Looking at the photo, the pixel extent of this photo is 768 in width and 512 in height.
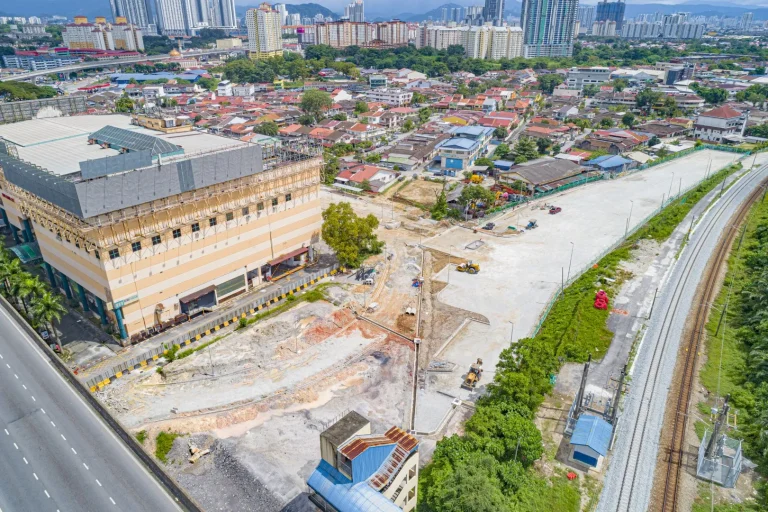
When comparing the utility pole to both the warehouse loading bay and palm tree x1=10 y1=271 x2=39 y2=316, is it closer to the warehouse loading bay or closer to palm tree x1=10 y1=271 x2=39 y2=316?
the warehouse loading bay

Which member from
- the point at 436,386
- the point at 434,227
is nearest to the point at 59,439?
the point at 436,386

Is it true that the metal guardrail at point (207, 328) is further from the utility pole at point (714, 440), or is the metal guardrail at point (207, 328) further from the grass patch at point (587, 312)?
the utility pole at point (714, 440)

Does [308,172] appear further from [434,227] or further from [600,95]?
[600,95]

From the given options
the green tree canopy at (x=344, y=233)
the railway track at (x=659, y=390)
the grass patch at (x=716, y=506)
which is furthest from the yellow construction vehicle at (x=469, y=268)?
the grass patch at (x=716, y=506)

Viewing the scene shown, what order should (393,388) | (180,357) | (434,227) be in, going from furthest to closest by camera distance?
(434,227) → (180,357) → (393,388)

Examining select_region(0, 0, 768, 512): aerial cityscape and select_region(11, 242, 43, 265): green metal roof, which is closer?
select_region(0, 0, 768, 512): aerial cityscape

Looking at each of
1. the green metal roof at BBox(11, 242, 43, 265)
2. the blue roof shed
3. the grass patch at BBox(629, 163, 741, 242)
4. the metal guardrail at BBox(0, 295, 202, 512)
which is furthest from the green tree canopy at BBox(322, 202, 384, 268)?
the grass patch at BBox(629, 163, 741, 242)

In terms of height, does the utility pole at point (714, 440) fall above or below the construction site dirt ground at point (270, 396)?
above
